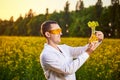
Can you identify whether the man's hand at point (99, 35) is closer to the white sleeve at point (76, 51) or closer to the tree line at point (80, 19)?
the white sleeve at point (76, 51)

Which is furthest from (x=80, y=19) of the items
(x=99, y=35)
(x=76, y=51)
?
(x=99, y=35)

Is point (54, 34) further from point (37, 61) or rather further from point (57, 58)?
point (37, 61)

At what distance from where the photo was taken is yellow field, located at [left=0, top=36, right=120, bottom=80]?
12.4 feet

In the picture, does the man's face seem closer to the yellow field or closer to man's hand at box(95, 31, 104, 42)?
man's hand at box(95, 31, 104, 42)

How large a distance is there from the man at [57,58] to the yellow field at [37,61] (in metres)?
0.88

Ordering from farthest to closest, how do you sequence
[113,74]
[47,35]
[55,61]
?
[113,74], [47,35], [55,61]

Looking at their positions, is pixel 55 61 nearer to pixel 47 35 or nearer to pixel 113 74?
pixel 47 35

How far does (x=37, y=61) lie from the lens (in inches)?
148

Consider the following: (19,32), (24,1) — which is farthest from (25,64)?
(24,1)

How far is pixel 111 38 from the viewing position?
3.82 m

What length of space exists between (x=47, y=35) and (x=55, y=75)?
0.33 meters

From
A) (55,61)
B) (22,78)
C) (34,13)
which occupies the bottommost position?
(22,78)

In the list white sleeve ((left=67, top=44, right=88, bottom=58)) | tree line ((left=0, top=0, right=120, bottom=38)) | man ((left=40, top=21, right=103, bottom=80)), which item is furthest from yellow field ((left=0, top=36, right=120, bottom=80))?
man ((left=40, top=21, right=103, bottom=80))

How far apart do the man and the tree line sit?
945mm
